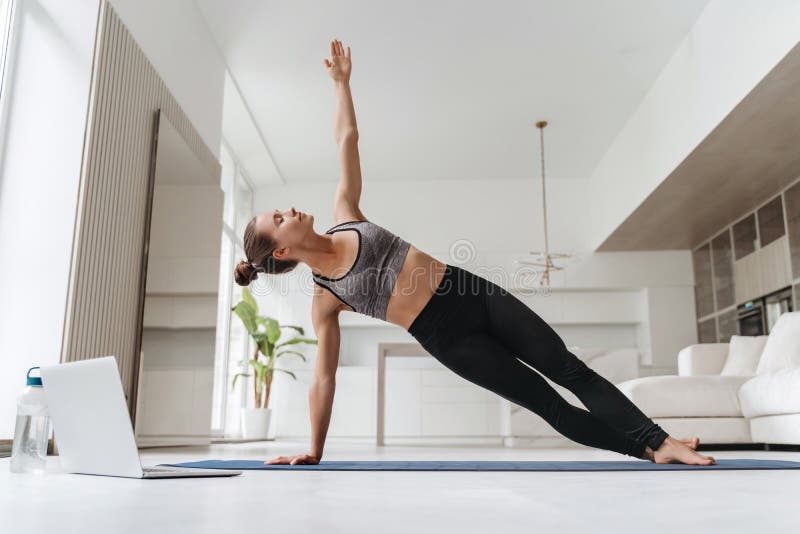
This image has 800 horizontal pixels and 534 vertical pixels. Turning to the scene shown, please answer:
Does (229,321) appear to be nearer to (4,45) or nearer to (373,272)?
(4,45)

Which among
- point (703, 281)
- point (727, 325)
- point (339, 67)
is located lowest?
point (727, 325)

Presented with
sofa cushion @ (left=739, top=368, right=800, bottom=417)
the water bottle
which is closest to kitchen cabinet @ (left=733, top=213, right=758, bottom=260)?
sofa cushion @ (left=739, top=368, right=800, bottom=417)

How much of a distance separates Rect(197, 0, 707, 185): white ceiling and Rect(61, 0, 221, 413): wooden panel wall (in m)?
1.54

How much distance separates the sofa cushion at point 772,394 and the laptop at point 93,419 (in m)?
3.38

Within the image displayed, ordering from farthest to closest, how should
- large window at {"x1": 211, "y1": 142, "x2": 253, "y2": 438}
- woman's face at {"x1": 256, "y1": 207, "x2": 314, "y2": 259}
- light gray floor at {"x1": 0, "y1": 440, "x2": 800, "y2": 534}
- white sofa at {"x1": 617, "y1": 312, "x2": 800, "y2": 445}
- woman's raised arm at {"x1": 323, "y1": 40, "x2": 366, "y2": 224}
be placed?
large window at {"x1": 211, "y1": 142, "x2": 253, "y2": 438}, white sofa at {"x1": 617, "y1": 312, "x2": 800, "y2": 445}, woman's raised arm at {"x1": 323, "y1": 40, "x2": 366, "y2": 224}, woman's face at {"x1": 256, "y1": 207, "x2": 314, "y2": 259}, light gray floor at {"x1": 0, "y1": 440, "x2": 800, "y2": 534}

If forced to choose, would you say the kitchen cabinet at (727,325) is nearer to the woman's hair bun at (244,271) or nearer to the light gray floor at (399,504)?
the light gray floor at (399,504)

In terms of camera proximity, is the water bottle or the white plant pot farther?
the white plant pot

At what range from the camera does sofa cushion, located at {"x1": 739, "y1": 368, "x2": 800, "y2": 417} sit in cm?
390

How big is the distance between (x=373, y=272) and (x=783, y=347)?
367 centimetres

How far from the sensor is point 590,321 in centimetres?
833

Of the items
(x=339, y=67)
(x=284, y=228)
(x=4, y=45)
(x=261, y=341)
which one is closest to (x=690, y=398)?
(x=339, y=67)

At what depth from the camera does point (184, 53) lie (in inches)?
187

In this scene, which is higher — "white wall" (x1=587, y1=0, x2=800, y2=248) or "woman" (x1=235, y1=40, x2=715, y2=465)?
"white wall" (x1=587, y1=0, x2=800, y2=248)

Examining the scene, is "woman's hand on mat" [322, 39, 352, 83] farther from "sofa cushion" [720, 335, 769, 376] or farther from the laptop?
"sofa cushion" [720, 335, 769, 376]
